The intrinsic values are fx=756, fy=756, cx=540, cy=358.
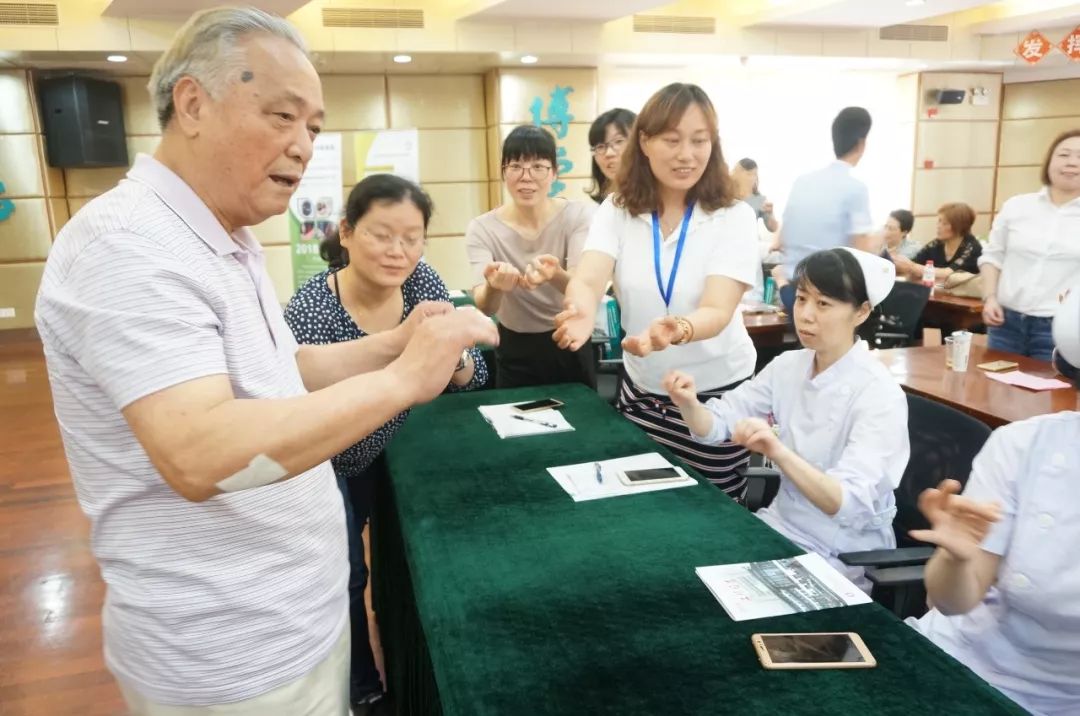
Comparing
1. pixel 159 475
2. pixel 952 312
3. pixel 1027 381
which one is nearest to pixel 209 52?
pixel 159 475

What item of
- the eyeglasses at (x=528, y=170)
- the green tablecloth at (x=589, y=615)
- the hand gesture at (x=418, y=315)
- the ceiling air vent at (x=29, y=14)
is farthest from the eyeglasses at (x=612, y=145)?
the ceiling air vent at (x=29, y=14)

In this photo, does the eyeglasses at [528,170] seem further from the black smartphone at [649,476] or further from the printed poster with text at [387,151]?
the printed poster with text at [387,151]

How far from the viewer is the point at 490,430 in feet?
7.41

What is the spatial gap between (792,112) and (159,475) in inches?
368

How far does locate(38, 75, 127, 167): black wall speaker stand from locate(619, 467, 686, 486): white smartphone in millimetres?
7305

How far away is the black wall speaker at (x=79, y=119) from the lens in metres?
7.05

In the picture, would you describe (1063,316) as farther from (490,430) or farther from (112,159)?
(112,159)

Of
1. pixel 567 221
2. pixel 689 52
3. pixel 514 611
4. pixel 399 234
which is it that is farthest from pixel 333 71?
pixel 514 611

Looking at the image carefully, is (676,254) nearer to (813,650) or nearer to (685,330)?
(685,330)

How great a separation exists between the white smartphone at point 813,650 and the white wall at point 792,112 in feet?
25.9

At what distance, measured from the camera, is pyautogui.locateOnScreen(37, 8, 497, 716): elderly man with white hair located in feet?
2.75

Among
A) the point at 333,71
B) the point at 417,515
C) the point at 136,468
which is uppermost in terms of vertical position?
the point at 333,71

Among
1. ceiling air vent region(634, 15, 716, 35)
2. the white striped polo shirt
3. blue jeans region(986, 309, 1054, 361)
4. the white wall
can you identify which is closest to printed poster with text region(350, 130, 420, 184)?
the white wall

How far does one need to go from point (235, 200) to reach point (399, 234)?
97cm
